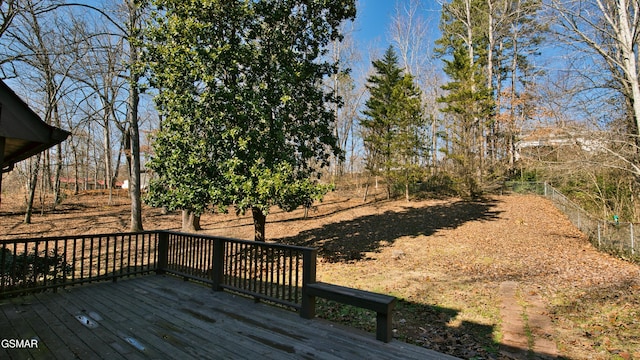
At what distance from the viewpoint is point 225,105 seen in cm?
677

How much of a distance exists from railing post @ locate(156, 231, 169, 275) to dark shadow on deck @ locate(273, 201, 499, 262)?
408 centimetres

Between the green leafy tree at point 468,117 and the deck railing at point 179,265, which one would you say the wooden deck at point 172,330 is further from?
the green leafy tree at point 468,117

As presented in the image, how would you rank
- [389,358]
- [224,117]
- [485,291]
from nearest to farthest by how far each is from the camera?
[389,358] < [485,291] < [224,117]

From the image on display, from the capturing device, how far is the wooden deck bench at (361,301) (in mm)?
3361

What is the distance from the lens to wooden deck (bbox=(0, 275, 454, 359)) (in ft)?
9.96

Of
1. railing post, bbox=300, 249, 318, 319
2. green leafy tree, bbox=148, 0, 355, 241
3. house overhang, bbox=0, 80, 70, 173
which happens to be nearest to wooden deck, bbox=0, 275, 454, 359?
railing post, bbox=300, 249, 318, 319

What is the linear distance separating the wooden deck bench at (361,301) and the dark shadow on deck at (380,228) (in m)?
4.61

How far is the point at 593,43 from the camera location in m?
7.77

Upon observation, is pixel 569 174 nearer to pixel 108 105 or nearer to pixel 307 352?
pixel 307 352

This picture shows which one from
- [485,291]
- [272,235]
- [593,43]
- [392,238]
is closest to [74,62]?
[272,235]

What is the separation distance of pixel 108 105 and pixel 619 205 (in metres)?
Answer: 18.3

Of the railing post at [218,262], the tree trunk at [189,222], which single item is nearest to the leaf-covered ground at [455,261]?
the tree trunk at [189,222]

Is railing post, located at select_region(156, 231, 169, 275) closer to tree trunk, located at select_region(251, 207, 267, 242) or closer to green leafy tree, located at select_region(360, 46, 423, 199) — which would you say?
tree trunk, located at select_region(251, 207, 267, 242)

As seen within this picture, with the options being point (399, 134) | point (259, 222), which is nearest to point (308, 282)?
point (259, 222)
